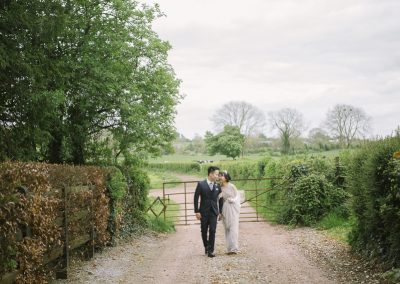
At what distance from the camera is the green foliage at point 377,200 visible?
8.52m

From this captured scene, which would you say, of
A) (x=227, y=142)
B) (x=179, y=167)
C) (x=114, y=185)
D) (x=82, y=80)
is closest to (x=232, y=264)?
(x=114, y=185)

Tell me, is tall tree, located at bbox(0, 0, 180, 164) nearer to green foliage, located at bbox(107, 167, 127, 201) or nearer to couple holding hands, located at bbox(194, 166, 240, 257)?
green foliage, located at bbox(107, 167, 127, 201)

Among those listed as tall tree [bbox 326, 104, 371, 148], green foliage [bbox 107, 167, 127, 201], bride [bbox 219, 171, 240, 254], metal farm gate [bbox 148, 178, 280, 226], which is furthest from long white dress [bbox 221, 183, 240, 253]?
tall tree [bbox 326, 104, 371, 148]

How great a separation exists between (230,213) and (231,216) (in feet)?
0.28

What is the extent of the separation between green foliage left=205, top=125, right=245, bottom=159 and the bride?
220 feet

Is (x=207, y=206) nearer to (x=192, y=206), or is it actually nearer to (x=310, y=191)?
(x=310, y=191)

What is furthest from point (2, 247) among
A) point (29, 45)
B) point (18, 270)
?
point (29, 45)

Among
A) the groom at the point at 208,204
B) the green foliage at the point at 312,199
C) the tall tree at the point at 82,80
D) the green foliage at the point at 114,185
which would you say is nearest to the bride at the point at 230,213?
the groom at the point at 208,204

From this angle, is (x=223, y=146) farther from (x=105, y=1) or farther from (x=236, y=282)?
(x=236, y=282)

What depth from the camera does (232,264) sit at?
1072 centimetres

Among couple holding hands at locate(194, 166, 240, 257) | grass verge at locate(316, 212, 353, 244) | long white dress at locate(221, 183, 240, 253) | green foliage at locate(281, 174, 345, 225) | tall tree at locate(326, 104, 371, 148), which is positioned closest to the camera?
couple holding hands at locate(194, 166, 240, 257)

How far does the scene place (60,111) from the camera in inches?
684

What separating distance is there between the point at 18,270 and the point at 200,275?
4275mm

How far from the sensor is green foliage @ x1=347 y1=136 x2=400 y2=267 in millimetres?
8523
